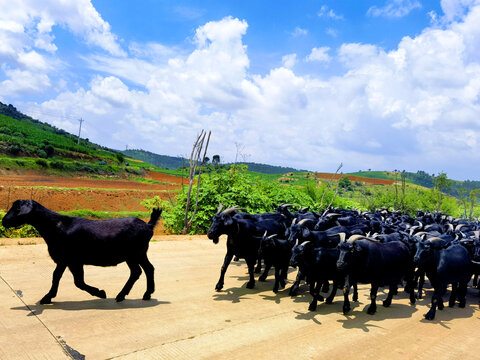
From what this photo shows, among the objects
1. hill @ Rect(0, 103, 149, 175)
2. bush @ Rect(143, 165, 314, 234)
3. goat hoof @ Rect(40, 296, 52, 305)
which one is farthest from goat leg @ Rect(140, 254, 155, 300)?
hill @ Rect(0, 103, 149, 175)

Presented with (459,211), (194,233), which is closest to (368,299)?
(194,233)

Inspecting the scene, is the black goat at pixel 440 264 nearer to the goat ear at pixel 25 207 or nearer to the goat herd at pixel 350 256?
the goat herd at pixel 350 256

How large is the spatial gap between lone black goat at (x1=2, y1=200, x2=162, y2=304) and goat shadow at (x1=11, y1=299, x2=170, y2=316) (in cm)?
13

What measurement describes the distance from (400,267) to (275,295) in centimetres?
282

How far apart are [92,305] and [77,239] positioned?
1290 millimetres

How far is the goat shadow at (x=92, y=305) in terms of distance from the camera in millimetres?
5727

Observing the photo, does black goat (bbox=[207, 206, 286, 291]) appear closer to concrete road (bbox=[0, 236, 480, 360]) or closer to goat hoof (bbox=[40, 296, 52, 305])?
concrete road (bbox=[0, 236, 480, 360])

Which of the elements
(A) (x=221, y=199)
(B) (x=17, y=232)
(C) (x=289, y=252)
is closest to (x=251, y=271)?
(C) (x=289, y=252)

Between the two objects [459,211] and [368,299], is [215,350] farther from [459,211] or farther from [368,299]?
[459,211]

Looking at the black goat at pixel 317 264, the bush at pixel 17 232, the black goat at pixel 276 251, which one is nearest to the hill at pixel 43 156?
the bush at pixel 17 232

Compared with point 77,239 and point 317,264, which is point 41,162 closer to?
point 77,239

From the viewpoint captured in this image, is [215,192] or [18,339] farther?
[215,192]

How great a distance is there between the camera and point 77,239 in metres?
5.93

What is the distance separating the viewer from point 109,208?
32.7 meters
